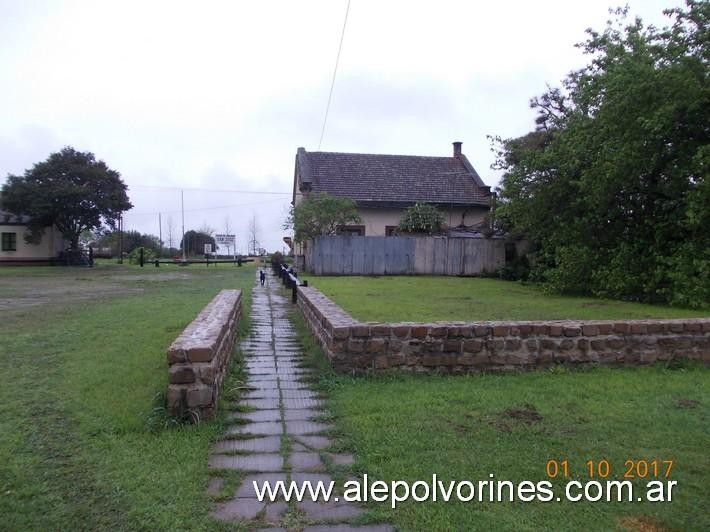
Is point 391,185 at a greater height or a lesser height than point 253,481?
greater

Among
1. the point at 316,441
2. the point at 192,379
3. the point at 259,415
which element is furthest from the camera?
the point at 259,415

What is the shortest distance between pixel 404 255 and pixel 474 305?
384 inches

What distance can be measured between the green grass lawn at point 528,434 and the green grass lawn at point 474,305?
2.88 metres

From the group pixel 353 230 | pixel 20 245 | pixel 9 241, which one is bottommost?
pixel 20 245

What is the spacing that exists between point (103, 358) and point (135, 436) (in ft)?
8.47

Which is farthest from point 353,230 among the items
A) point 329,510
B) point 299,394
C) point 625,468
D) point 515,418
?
point 329,510

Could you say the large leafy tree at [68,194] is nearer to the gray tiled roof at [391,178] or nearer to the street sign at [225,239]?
the street sign at [225,239]

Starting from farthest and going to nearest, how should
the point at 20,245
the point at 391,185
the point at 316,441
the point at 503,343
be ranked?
the point at 20,245, the point at 391,185, the point at 503,343, the point at 316,441

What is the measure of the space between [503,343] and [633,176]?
26.2 feet

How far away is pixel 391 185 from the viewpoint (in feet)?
84.9

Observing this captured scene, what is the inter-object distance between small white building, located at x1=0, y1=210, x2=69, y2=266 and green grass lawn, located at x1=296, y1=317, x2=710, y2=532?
122 ft

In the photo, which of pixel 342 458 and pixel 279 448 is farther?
pixel 279 448

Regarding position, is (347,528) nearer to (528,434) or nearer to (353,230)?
(528,434)

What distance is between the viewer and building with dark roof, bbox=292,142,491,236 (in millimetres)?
24625
